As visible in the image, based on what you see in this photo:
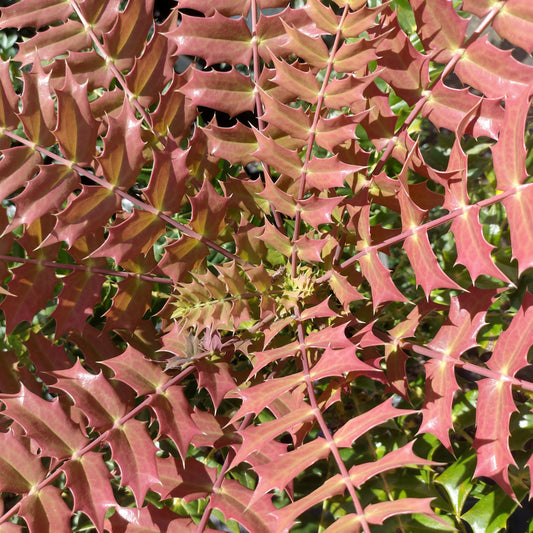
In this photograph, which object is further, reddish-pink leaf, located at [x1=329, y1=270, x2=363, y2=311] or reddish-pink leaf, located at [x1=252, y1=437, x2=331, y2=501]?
reddish-pink leaf, located at [x1=329, y1=270, x2=363, y2=311]

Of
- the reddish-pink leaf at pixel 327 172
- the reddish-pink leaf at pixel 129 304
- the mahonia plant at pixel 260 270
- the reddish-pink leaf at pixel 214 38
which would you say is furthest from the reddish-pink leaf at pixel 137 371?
the reddish-pink leaf at pixel 214 38

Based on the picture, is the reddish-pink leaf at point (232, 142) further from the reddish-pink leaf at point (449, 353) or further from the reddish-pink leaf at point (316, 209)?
the reddish-pink leaf at point (449, 353)

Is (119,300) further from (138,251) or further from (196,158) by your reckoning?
(196,158)

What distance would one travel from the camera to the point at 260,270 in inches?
29.7

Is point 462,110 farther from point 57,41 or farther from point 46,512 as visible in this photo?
point 46,512

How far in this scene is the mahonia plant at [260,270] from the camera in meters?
0.65

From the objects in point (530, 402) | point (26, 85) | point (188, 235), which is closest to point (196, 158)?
point (188, 235)

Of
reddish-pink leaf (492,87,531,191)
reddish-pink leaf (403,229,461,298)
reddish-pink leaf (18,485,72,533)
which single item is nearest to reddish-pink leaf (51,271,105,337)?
reddish-pink leaf (18,485,72,533)

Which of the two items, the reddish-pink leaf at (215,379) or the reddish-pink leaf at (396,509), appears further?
the reddish-pink leaf at (215,379)

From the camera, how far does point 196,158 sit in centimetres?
89

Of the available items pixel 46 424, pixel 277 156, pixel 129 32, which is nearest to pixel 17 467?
pixel 46 424

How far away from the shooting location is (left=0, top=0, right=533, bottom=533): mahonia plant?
0.65m

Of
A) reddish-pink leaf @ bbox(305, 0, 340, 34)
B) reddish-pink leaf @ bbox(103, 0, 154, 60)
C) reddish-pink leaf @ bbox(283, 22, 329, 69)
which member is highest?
reddish-pink leaf @ bbox(103, 0, 154, 60)

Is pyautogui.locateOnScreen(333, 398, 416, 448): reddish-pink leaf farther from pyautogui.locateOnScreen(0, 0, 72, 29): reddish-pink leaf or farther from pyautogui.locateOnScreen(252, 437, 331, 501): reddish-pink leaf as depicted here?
pyautogui.locateOnScreen(0, 0, 72, 29): reddish-pink leaf
